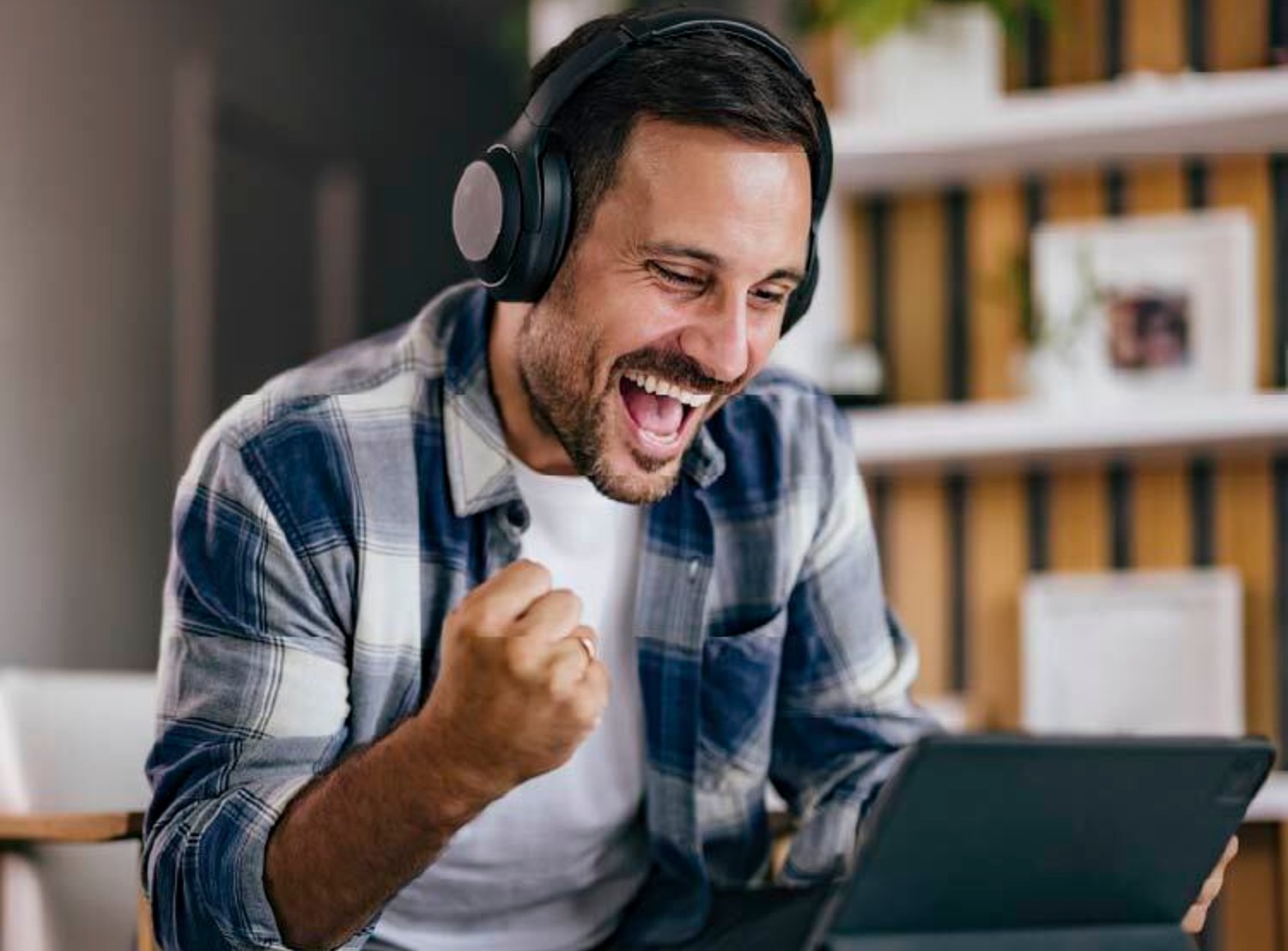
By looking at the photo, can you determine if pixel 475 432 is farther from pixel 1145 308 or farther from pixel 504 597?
pixel 1145 308

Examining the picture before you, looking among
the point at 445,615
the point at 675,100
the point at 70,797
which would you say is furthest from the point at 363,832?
the point at 70,797

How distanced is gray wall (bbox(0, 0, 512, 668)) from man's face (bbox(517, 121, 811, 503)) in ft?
5.35

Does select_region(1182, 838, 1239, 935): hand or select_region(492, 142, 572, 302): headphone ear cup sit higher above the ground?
select_region(492, 142, 572, 302): headphone ear cup

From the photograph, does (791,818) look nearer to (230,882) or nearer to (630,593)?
(630,593)

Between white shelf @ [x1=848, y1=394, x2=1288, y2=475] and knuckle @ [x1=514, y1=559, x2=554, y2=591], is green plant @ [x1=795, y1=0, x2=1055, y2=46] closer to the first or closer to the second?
white shelf @ [x1=848, y1=394, x2=1288, y2=475]

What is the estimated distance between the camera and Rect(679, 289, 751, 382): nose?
1.23 m

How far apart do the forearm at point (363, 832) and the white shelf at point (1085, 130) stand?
5.61 feet

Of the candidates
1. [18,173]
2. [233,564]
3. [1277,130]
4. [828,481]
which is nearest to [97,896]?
[233,564]

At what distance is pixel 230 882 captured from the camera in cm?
111

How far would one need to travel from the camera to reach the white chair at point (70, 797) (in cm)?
156

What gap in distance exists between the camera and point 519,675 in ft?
2.92

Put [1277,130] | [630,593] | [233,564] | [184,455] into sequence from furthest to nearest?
[184,455], [1277,130], [630,593], [233,564]

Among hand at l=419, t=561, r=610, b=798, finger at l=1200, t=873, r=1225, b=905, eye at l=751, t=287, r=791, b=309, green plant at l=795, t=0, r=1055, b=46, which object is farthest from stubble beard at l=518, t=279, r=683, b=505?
green plant at l=795, t=0, r=1055, b=46

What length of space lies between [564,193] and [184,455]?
1968 millimetres
